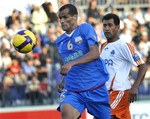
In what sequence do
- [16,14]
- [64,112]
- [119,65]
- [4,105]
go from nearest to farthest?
[64,112]
[119,65]
[4,105]
[16,14]

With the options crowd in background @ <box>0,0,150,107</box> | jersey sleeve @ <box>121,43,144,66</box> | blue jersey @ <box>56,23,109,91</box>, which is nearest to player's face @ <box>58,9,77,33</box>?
blue jersey @ <box>56,23,109,91</box>

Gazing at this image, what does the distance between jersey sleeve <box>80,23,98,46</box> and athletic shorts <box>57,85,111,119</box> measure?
2.30ft

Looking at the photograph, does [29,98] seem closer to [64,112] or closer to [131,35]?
[131,35]

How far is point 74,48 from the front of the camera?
6578mm

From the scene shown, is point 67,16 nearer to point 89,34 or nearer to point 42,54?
point 89,34

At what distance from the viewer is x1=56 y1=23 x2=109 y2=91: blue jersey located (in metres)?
6.55

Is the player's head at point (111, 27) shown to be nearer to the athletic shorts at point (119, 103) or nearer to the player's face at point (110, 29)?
the player's face at point (110, 29)

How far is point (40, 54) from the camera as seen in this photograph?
12.9 metres

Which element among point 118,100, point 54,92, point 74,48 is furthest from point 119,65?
point 54,92

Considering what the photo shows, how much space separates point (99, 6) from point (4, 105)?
15.2 feet

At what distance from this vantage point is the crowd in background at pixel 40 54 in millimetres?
12062

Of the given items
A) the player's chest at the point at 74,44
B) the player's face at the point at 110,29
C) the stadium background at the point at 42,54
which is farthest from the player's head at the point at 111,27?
the stadium background at the point at 42,54

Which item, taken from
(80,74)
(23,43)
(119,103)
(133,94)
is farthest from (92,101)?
(23,43)

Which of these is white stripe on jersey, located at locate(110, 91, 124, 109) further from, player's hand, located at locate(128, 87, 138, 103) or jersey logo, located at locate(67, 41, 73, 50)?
jersey logo, located at locate(67, 41, 73, 50)
